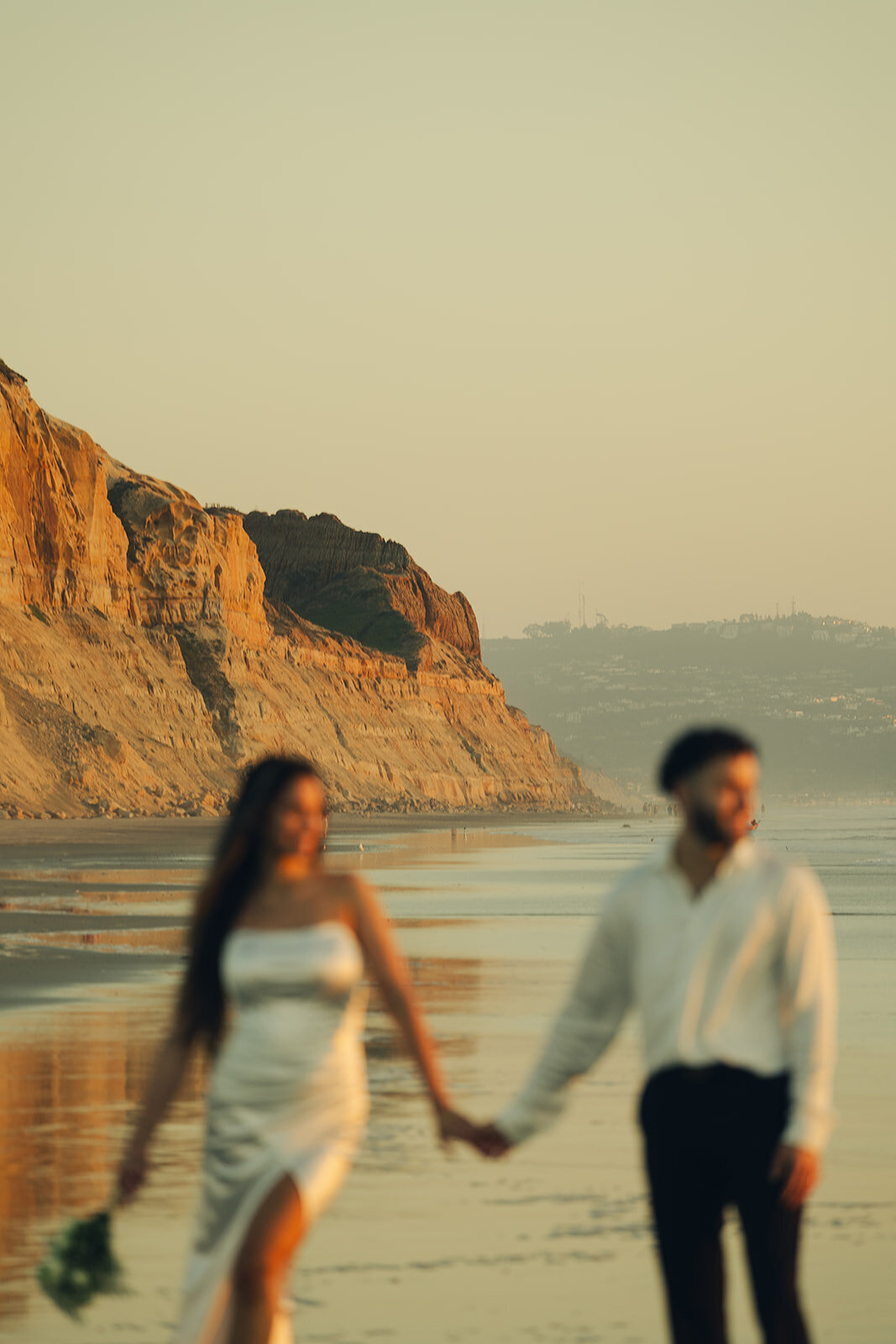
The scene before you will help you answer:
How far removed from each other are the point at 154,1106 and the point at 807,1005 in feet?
4.57

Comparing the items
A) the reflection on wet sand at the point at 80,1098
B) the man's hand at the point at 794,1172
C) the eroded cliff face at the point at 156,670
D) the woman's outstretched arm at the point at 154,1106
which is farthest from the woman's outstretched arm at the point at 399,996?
the eroded cliff face at the point at 156,670

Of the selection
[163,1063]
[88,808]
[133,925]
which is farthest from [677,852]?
[88,808]

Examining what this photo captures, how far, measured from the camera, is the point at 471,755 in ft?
375

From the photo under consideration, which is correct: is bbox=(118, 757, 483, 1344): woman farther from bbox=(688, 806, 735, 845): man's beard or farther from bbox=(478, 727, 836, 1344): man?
bbox=(688, 806, 735, 845): man's beard

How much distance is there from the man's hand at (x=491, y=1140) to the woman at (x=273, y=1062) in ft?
0.12

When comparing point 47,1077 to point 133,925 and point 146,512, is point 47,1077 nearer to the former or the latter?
point 133,925

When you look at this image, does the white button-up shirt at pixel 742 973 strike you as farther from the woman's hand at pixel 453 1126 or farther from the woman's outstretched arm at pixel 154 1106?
the woman's outstretched arm at pixel 154 1106

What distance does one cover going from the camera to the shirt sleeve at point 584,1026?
3.59 meters

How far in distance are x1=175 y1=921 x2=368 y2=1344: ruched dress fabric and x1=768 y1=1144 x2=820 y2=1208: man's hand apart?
818 millimetres

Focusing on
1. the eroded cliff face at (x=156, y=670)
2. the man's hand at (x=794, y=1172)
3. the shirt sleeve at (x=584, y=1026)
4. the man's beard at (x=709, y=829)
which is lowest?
the man's hand at (x=794, y=1172)

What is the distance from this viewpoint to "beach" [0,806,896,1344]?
5000mm

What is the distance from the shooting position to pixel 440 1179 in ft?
21.8

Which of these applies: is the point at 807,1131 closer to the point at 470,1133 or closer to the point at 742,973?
the point at 742,973

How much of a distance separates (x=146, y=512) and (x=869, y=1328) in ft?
224
